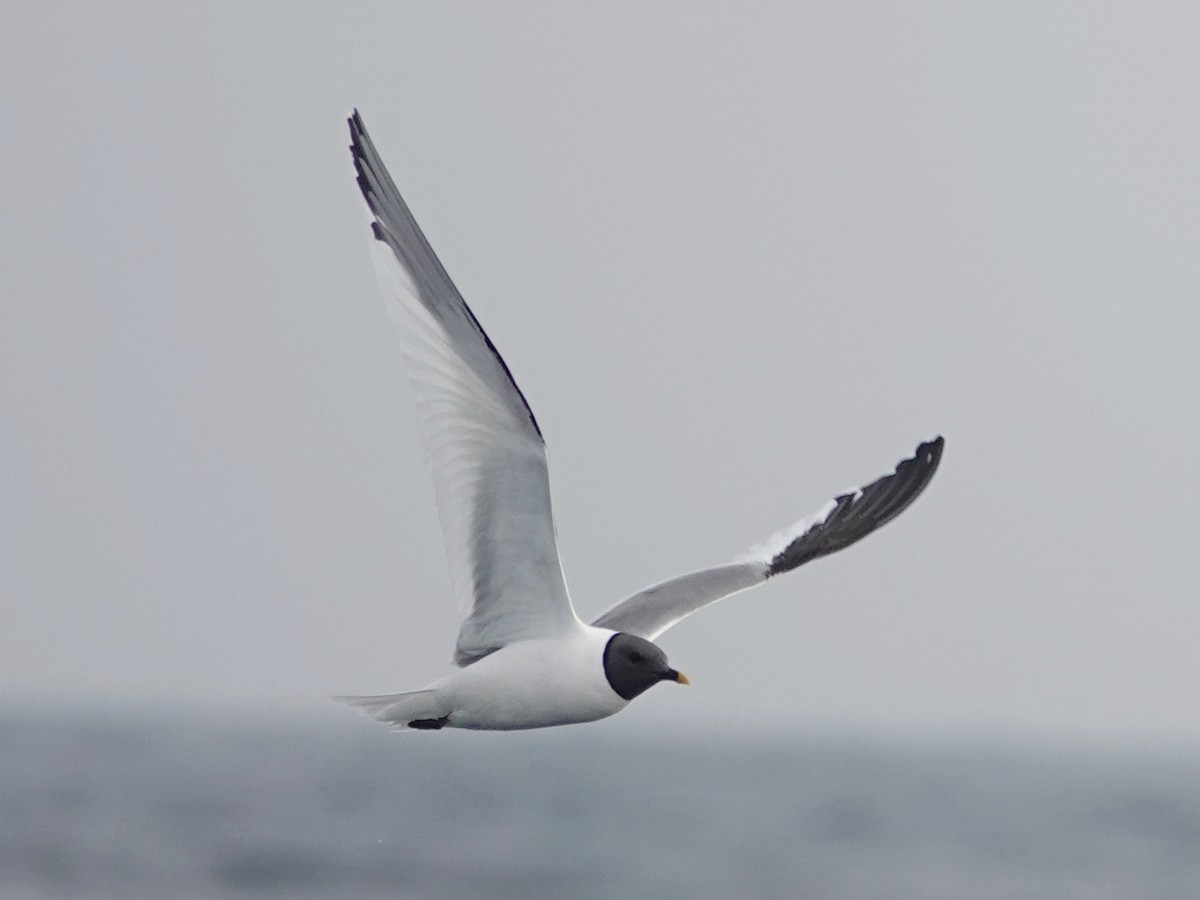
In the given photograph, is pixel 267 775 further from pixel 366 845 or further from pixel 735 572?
pixel 735 572

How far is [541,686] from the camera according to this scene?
8289 mm

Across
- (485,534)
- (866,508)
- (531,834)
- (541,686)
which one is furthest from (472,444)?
(531,834)

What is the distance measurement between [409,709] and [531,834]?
28128mm

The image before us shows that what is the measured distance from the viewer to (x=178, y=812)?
35.6 metres

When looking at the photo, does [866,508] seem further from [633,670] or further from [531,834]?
[531,834]

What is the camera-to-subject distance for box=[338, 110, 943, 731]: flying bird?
25.6 feet

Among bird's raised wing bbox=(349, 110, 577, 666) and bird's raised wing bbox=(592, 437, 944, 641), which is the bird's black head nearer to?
bird's raised wing bbox=(349, 110, 577, 666)

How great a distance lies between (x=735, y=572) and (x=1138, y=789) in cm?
6375

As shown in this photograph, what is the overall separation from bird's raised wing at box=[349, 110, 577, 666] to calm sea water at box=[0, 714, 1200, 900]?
1778cm

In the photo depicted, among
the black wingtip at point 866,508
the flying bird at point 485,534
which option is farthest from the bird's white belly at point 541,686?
the black wingtip at point 866,508

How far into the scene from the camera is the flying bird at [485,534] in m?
7.80

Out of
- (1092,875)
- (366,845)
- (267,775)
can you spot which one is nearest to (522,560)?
(366,845)

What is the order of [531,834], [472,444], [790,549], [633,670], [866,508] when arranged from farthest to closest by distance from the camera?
[531,834]
[866,508]
[790,549]
[633,670]
[472,444]

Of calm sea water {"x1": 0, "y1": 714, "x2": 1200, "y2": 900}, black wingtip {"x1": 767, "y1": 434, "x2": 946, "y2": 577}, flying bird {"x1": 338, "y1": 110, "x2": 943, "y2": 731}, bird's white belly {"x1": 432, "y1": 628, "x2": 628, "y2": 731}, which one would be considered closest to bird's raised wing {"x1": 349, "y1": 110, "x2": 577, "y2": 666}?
flying bird {"x1": 338, "y1": 110, "x2": 943, "y2": 731}
